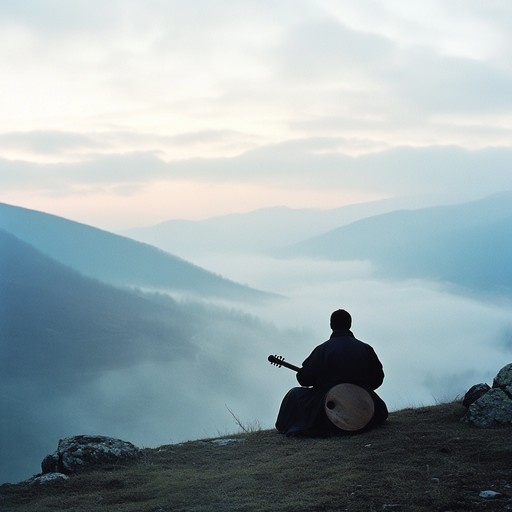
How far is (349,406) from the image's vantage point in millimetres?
13289

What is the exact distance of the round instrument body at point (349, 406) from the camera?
13.2 m

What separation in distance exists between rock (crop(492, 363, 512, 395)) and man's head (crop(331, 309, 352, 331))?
2834mm

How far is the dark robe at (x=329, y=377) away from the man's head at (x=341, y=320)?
345 mm

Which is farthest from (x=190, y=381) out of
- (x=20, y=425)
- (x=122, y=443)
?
(x=122, y=443)

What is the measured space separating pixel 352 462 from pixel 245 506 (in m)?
2.32

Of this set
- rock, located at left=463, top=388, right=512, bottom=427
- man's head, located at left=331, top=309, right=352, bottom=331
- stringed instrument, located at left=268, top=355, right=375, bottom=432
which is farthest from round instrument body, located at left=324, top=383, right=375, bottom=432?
rock, located at left=463, top=388, right=512, bottom=427

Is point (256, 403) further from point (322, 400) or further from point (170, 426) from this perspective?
point (322, 400)

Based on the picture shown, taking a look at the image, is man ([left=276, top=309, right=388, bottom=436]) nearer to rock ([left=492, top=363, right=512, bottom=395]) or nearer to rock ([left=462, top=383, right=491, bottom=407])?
rock ([left=462, top=383, right=491, bottom=407])

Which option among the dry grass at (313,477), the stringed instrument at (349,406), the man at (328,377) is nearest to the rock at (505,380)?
the dry grass at (313,477)

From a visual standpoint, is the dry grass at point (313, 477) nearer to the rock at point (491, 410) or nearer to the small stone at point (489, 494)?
the small stone at point (489, 494)

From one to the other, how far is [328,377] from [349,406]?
0.67 m

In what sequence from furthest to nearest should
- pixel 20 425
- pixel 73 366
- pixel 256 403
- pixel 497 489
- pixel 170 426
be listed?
pixel 256 403 → pixel 73 366 → pixel 170 426 → pixel 20 425 → pixel 497 489

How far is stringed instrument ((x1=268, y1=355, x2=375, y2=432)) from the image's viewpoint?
43.4ft

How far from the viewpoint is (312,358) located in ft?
44.9
